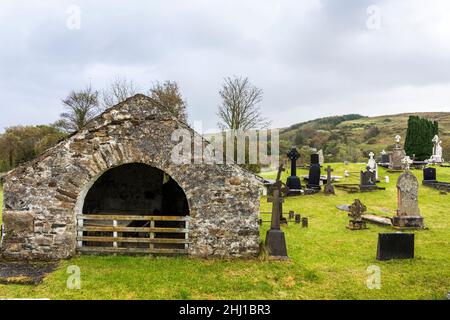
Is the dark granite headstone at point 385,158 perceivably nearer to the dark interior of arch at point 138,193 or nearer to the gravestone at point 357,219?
the gravestone at point 357,219

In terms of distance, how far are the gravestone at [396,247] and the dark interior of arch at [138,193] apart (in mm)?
7264

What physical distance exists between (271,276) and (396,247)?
3994 mm

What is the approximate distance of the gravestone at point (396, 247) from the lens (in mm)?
9188

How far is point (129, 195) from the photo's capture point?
14297 mm

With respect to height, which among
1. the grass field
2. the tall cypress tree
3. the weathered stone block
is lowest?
the grass field

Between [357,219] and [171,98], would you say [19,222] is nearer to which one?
[357,219]

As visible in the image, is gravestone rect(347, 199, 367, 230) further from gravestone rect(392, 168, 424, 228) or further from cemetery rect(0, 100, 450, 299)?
cemetery rect(0, 100, 450, 299)

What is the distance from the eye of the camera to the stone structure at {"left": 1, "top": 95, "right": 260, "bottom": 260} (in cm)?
863

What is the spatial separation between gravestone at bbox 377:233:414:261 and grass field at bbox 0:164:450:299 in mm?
232

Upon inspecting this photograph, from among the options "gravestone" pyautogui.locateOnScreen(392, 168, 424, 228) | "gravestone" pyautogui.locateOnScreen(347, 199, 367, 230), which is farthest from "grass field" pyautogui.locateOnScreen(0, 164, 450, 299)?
"gravestone" pyautogui.locateOnScreen(392, 168, 424, 228)

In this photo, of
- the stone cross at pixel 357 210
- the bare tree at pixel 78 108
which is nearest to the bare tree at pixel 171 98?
the bare tree at pixel 78 108
